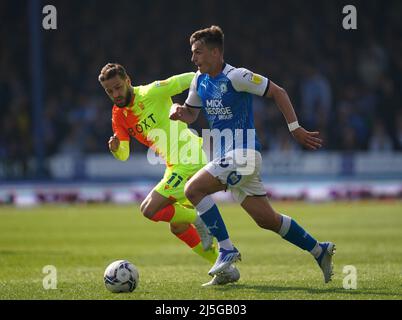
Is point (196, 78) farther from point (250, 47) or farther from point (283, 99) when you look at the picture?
point (250, 47)

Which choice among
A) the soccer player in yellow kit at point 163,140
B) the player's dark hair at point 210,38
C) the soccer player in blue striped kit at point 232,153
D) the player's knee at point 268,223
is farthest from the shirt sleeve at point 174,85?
the player's knee at point 268,223

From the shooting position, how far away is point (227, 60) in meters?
28.4

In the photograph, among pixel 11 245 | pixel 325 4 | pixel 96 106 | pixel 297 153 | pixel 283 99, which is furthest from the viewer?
pixel 325 4

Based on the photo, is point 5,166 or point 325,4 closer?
point 5,166

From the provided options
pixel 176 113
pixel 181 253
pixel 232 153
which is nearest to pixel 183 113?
pixel 176 113

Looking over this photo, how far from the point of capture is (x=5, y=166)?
26.7 metres

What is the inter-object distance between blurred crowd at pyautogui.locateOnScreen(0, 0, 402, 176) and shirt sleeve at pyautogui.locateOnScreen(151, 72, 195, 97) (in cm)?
1509

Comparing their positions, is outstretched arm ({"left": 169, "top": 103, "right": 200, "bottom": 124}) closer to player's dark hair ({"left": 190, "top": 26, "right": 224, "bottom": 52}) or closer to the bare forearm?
player's dark hair ({"left": 190, "top": 26, "right": 224, "bottom": 52})

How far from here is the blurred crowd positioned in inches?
1033

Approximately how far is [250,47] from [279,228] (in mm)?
19985

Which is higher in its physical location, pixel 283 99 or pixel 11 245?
pixel 283 99

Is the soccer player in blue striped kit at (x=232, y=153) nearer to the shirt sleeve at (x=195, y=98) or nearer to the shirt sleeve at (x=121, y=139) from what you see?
the shirt sleeve at (x=195, y=98)

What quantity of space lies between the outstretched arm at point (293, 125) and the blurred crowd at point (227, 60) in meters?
16.4
